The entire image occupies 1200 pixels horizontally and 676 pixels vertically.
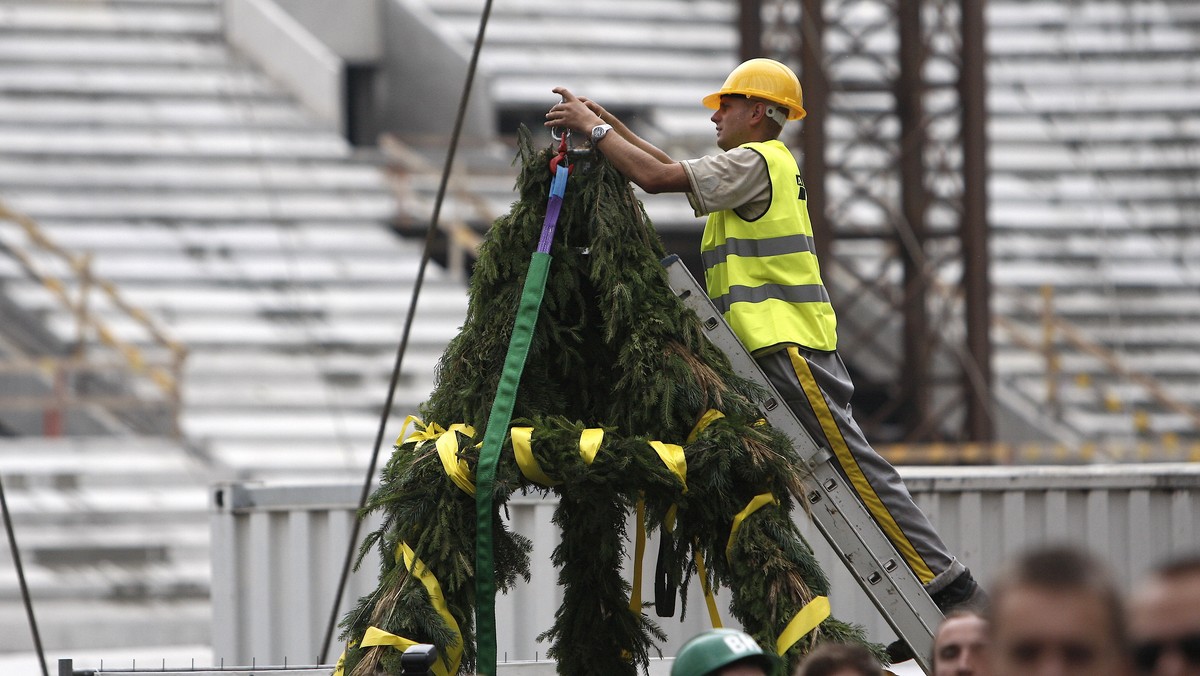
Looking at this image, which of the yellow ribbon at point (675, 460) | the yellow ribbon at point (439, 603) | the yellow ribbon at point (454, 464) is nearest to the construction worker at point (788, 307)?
the yellow ribbon at point (675, 460)

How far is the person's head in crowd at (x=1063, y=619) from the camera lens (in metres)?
1.73

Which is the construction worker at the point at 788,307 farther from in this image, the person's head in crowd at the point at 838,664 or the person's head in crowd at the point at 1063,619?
the person's head in crowd at the point at 1063,619

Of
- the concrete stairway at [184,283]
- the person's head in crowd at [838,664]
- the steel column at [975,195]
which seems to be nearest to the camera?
the person's head in crowd at [838,664]

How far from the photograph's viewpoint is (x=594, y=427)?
3873 millimetres

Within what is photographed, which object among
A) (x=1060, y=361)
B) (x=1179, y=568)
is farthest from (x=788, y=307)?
(x=1060, y=361)

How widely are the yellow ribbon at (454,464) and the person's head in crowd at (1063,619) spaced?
210 centimetres

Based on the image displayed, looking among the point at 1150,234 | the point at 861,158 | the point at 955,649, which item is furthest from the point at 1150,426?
the point at 955,649

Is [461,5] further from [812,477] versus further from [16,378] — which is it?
[812,477]

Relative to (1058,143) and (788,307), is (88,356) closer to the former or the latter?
(788,307)

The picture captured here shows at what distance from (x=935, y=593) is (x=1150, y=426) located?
11.7 metres

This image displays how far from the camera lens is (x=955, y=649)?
3.05m

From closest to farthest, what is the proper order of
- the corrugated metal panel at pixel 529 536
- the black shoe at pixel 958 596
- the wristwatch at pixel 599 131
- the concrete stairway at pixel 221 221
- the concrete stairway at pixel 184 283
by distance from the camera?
the wristwatch at pixel 599 131, the black shoe at pixel 958 596, the corrugated metal panel at pixel 529 536, the concrete stairway at pixel 184 283, the concrete stairway at pixel 221 221

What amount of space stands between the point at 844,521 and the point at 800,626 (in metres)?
0.40

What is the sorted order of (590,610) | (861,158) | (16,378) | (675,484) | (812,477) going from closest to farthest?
(675,484), (812,477), (590,610), (16,378), (861,158)
